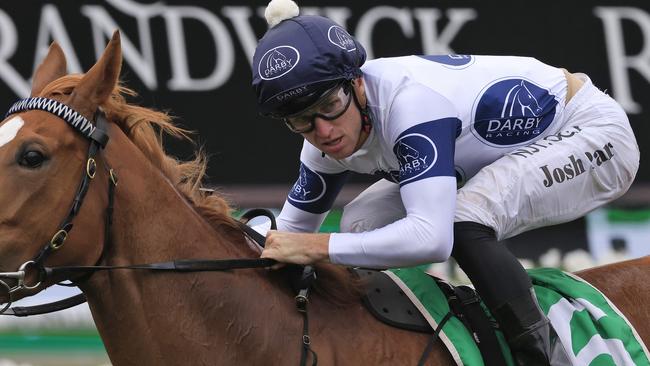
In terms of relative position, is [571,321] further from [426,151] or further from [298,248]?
[298,248]

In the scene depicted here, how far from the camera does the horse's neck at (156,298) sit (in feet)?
10.0

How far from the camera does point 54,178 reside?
2.91 metres

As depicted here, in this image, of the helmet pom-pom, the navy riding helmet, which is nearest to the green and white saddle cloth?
the navy riding helmet

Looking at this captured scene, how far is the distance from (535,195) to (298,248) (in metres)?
0.80

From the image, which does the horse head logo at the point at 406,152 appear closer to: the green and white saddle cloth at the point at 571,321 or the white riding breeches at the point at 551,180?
the white riding breeches at the point at 551,180

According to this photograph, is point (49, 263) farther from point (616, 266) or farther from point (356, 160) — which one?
point (616, 266)

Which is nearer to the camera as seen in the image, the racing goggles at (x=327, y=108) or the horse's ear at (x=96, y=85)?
the horse's ear at (x=96, y=85)

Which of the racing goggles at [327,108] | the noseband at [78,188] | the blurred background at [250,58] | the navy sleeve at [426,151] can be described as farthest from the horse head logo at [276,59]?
the blurred background at [250,58]

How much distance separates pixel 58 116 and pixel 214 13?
12.5ft

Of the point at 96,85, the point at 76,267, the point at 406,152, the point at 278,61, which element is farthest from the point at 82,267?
the point at 406,152

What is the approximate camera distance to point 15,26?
254 inches

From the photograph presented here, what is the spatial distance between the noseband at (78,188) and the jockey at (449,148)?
520 millimetres

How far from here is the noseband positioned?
284 cm

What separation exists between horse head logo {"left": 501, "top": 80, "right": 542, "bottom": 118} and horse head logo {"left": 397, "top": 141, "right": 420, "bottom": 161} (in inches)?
18.2
